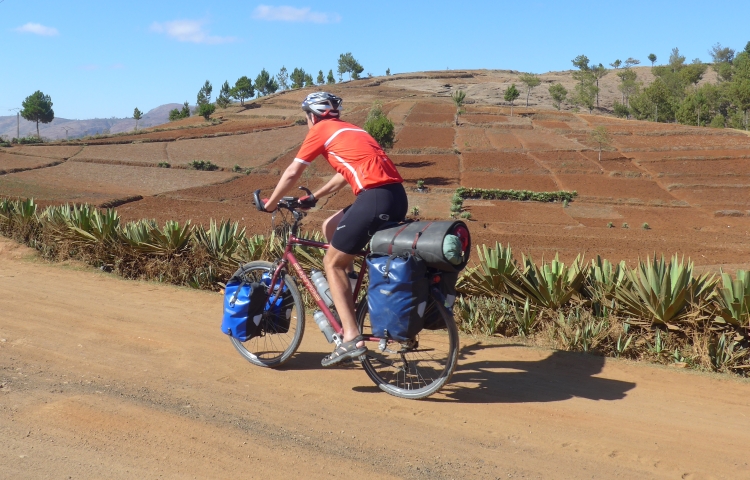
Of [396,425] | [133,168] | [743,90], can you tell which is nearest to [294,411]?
[396,425]

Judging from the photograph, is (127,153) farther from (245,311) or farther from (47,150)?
(245,311)

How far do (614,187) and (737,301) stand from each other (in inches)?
1232

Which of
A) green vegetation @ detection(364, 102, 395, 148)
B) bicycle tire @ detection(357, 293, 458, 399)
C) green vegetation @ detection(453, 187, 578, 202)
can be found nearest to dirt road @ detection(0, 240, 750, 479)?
bicycle tire @ detection(357, 293, 458, 399)

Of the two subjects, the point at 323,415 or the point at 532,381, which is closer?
the point at 323,415

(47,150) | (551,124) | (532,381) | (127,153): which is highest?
(551,124)

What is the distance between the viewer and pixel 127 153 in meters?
43.2

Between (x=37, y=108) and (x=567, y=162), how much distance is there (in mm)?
69296

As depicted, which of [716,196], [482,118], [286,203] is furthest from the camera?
[482,118]

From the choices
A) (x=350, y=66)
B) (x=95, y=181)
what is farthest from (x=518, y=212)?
(x=350, y=66)

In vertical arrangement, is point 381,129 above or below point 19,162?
above

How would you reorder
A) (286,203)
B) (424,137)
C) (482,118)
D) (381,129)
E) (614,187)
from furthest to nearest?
(482,118) → (424,137) → (381,129) → (614,187) → (286,203)

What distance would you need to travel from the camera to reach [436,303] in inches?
179

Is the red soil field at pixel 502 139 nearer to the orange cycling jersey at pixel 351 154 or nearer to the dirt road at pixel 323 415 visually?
the dirt road at pixel 323 415

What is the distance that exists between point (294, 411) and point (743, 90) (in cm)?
6963
